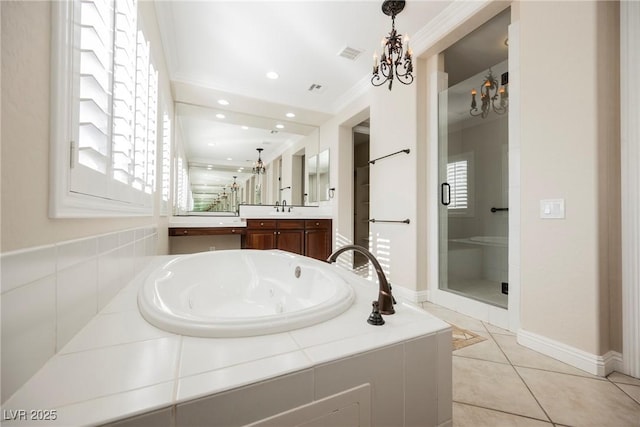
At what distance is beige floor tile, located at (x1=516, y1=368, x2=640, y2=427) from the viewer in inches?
40.9

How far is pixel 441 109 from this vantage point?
244 cm

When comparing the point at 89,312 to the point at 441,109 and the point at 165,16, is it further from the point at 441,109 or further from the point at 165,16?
the point at 441,109

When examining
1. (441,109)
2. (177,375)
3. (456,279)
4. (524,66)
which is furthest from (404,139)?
(177,375)

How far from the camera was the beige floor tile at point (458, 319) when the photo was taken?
1.89 meters

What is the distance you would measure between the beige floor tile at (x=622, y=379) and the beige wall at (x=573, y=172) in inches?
5.0

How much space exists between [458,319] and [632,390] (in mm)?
917

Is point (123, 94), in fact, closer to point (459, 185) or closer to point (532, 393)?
point (532, 393)

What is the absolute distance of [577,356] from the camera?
138cm

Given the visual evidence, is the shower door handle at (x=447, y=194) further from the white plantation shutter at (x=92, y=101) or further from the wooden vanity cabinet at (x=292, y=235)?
the white plantation shutter at (x=92, y=101)

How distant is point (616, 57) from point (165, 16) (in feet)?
9.98

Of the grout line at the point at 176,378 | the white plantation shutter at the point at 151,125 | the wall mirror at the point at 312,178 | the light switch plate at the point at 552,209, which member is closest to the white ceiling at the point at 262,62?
the wall mirror at the point at 312,178

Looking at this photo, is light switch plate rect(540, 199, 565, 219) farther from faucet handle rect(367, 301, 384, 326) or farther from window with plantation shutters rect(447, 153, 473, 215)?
faucet handle rect(367, 301, 384, 326)

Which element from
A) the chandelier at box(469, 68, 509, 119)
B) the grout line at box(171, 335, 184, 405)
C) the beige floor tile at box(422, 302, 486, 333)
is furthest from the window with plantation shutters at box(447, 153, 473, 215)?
the grout line at box(171, 335, 184, 405)

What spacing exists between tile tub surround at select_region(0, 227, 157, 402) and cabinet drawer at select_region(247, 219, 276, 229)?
8.24 ft
